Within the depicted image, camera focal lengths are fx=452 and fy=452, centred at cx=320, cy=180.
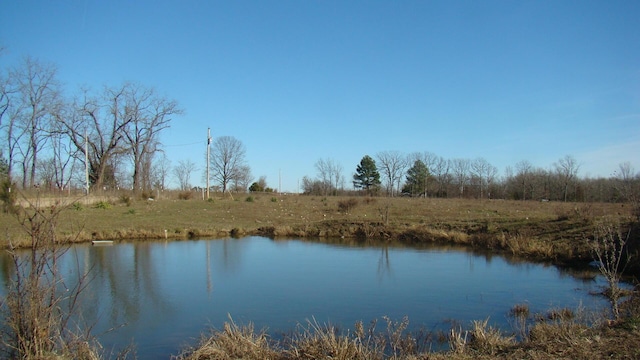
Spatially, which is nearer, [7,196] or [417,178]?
[7,196]

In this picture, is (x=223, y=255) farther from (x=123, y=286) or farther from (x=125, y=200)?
(x=125, y=200)

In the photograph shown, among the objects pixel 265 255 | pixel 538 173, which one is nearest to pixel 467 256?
pixel 265 255

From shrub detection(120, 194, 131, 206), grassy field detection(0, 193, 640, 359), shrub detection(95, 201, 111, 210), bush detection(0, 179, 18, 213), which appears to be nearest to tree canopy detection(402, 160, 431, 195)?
grassy field detection(0, 193, 640, 359)

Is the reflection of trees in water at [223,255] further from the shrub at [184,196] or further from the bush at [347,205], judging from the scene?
the shrub at [184,196]

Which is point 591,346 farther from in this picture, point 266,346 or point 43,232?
point 43,232

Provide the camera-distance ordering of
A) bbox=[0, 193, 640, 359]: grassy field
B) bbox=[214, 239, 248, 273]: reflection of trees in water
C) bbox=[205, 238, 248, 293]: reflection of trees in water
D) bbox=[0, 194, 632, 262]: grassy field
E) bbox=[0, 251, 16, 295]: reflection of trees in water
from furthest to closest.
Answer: bbox=[0, 194, 632, 262]: grassy field < bbox=[214, 239, 248, 273]: reflection of trees in water < bbox=[205, 238, 248, 293]: reflection of trees in water < bbox=[0, 251, 16, 295]: reflection of trees in water < bbox=[0, 193, 640, 359]: grassy field

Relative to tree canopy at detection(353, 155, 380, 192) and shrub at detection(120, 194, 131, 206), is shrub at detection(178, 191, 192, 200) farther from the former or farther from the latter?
tree canopy at detection(353, 155, 380, 192)

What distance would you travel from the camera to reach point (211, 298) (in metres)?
9.20

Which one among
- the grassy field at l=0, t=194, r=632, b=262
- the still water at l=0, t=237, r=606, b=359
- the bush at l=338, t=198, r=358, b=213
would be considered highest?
the bush at l=338, t=198, r=358, b=213

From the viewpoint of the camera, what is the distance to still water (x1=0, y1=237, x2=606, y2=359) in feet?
24.7

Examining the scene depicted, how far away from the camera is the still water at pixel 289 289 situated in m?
7.54

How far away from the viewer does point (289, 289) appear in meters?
9.99

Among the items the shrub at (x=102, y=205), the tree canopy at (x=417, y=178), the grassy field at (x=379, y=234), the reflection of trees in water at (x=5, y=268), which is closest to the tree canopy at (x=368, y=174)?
the tree canopy at (x=417, y=178)

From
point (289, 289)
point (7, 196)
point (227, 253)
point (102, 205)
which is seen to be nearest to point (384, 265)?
point (289, 289)
